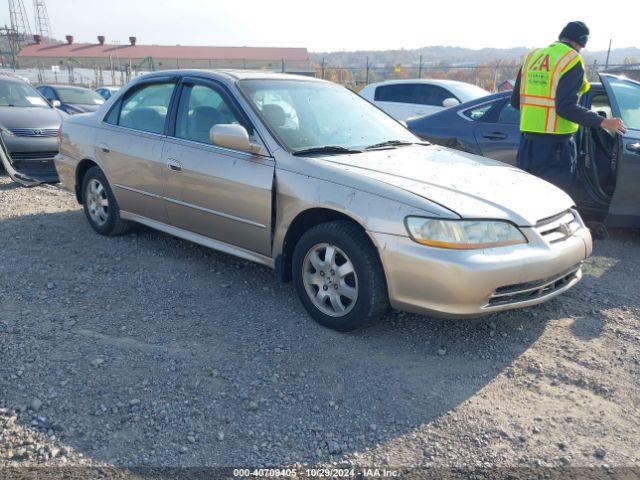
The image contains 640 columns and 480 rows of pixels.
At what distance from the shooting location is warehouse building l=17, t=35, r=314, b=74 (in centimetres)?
5562

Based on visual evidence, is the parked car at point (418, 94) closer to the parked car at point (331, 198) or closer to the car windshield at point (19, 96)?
the car windshield at point (19, 96)

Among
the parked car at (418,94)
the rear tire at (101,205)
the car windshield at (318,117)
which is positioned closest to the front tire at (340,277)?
the car windshield at (318,117)

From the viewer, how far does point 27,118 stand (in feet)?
27.8

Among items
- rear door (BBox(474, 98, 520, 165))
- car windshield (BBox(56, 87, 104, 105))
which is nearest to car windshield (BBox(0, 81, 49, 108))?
car windshield (BBox(56, 87, 104, 105))

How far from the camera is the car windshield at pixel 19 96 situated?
9164 mm

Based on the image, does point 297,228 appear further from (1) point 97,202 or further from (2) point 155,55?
(2) point 155,55

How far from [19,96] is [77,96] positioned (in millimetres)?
5992

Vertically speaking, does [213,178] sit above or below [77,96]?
above

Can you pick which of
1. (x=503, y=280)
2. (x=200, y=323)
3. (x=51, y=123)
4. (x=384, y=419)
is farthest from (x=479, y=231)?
(x=51, y=123)

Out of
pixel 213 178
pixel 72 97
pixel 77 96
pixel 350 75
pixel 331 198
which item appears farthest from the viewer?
pixel 350 75

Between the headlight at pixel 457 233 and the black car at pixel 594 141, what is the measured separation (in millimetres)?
2490

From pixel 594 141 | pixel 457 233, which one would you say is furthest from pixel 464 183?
pixel 594 141

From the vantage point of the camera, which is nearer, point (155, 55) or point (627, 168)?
point (627, 168)

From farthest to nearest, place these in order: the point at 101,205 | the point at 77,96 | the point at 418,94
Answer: the point at 77,96, the point at 418,94, the point at 101,205
